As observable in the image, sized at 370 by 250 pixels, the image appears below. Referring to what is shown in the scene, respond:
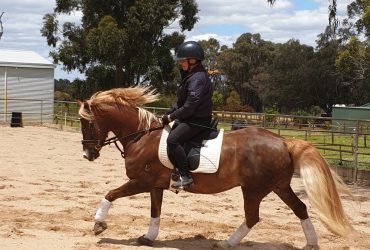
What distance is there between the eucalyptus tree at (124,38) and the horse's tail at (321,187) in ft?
84.3

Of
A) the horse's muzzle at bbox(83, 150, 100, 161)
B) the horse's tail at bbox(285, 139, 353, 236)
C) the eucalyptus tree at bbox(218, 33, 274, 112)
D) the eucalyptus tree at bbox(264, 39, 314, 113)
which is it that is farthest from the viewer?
the eucalyptus tree at bbox(218, 33, 274, 112)

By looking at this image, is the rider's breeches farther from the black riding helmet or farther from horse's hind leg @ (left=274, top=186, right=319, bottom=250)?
horse's hind leg @ (left=274, top=186, right=319, bottom=250)

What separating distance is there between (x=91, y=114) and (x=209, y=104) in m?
1.44

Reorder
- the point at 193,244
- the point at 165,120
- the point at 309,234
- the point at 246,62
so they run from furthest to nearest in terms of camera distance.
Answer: the point at 246,62 → the point at 193,244 → the point at 165,120 → the point at 309,234

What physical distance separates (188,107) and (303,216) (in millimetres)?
1781

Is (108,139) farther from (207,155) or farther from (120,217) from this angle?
(120,217)

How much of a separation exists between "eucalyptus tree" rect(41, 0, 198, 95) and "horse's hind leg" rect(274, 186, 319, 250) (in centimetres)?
2552

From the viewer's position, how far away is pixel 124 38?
30562 mm

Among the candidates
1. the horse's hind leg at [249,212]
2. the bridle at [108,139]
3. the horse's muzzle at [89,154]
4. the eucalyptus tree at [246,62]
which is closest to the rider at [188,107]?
the bridle at [108,139]

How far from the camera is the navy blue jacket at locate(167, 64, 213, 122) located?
5.68 metres

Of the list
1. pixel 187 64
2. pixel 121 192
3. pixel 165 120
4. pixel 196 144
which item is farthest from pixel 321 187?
pixel 121 192

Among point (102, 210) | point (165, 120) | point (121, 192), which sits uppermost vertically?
point (165, 120)

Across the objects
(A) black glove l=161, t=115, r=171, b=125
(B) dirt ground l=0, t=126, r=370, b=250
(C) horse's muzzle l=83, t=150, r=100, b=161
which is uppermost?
(A) black glove l=161, t=115, r=171, b=125

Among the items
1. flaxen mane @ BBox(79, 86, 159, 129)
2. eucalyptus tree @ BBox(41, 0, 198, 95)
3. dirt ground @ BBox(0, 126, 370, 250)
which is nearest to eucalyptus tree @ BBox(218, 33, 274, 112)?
eucalyptus tree @ BBox(41, 0, 198, 95)
